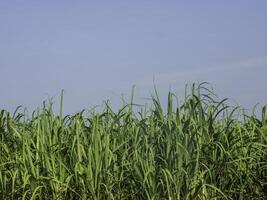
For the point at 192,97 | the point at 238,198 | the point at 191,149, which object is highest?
the point at 192,97

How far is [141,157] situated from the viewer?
384 centimetres

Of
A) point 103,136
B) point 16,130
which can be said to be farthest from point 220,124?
point 16,130

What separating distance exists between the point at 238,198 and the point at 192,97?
0.92m

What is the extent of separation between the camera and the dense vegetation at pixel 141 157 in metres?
3.78

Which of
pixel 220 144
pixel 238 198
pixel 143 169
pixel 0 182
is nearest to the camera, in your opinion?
pixel 143 169

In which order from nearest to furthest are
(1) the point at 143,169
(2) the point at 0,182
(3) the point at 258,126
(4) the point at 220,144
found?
(1) the point at 143,169 < (4) the point at 220,144 < (2) the point at 0,182 < (3) the point at 258,126

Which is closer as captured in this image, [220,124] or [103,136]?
[103,136]

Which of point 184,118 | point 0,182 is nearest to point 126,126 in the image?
point 184,118

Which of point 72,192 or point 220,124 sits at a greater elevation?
point 220,124

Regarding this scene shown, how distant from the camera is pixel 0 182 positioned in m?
4.58

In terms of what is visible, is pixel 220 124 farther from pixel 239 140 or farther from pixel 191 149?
pixel 191 149

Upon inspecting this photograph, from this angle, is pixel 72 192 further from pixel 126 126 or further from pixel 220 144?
pixel 220 144

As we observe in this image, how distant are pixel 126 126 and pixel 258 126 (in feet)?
4.28

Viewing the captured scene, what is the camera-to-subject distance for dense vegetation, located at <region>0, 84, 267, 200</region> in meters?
3.78
